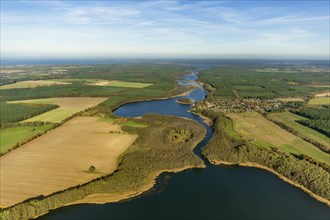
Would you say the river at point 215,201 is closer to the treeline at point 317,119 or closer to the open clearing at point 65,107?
the treeline at point 317,119

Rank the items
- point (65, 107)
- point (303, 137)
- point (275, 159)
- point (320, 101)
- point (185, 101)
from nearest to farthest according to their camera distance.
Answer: point (275, 159) → point (303, 137) → point (65, 107) → point (185, 101) → point (320, 101)

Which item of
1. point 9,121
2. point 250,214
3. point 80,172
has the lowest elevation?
point 250,214

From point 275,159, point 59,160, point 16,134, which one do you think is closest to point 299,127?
point 275,159

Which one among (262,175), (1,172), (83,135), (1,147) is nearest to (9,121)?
(1,147)

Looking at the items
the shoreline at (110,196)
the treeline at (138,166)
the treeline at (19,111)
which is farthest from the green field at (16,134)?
the shoreline at (110,196)

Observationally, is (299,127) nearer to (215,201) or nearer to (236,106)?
(236,106)

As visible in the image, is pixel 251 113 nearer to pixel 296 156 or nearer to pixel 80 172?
pixel 296 156
